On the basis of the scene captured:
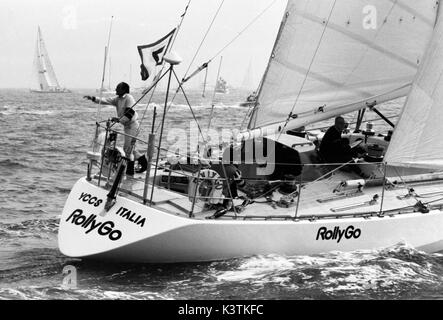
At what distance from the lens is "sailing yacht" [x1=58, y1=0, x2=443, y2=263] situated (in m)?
7.21

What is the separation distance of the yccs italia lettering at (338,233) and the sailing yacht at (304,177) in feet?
0.05

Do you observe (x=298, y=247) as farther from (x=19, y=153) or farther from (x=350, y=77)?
(x=19, y=153)

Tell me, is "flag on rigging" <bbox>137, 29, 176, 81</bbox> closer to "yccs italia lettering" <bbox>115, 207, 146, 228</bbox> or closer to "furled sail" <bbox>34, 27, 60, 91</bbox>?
"yccs italia lettering" <bbox>115, 207, 146, 228</bbox>

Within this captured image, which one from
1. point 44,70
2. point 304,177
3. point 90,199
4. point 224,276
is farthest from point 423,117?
point 44,70

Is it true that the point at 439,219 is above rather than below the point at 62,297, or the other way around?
above

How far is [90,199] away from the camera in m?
7.73

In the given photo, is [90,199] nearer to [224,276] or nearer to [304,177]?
[224,276]

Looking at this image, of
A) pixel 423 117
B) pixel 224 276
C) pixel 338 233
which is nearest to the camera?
pixel 224 276

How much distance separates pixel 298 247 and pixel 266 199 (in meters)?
1.08

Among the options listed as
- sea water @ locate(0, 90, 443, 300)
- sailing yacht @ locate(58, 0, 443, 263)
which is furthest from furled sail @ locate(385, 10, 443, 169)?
sea water @ locate(0, 90, 443, 300)

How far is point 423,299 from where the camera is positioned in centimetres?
663

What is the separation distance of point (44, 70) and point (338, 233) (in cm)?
8277

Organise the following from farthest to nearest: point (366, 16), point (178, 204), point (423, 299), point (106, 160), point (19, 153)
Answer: point (19, 153) < point (366, 16) < point (106, 160) < point (178, 204) < point (423, 299)
